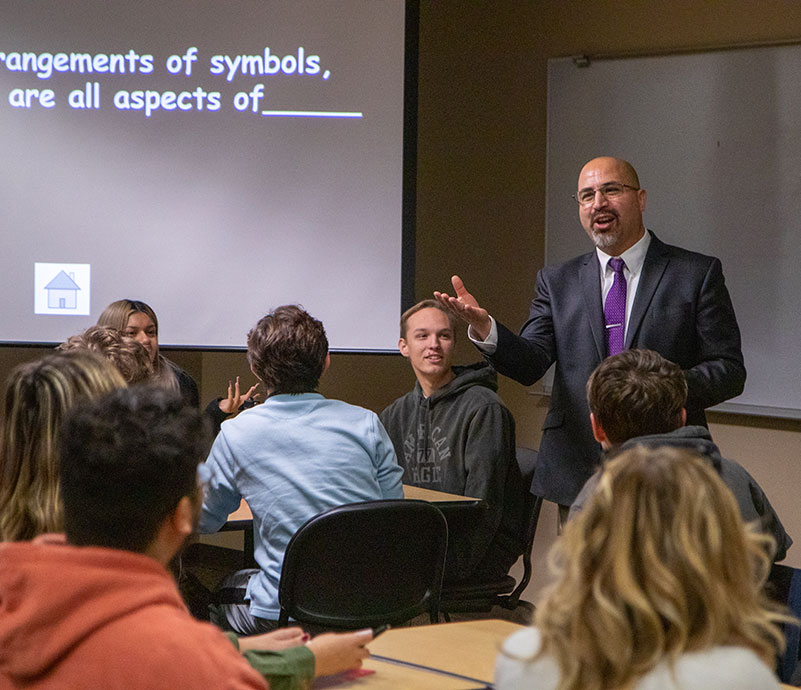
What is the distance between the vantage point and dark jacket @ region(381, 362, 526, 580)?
3.40 metres

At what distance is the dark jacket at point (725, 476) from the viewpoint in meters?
2.09

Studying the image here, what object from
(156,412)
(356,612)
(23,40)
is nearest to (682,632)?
(156,412)

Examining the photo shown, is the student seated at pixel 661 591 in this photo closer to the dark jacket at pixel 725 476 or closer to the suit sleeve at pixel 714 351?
the dark jacket at pixel 725 476

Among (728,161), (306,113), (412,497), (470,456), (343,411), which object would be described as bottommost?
(412,497)

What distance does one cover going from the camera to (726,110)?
4336mm

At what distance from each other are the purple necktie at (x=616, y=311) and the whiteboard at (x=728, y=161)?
46.6 inches

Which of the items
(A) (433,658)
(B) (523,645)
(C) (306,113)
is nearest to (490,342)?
(A) (433,658)

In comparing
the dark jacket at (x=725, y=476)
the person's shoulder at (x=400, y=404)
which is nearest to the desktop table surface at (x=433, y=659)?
the dark jacket at (x=725, y=476)

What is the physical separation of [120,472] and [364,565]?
145cm

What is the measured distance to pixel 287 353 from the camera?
268cm

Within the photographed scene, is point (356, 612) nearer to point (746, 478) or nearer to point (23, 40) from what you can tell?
point (746, 478)

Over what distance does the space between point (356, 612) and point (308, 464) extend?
0.39 meters

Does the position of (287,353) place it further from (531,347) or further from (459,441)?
(459,441)

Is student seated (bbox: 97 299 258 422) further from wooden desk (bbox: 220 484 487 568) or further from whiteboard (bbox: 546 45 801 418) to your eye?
whiteboard (bbox: 546 45 801 418)
